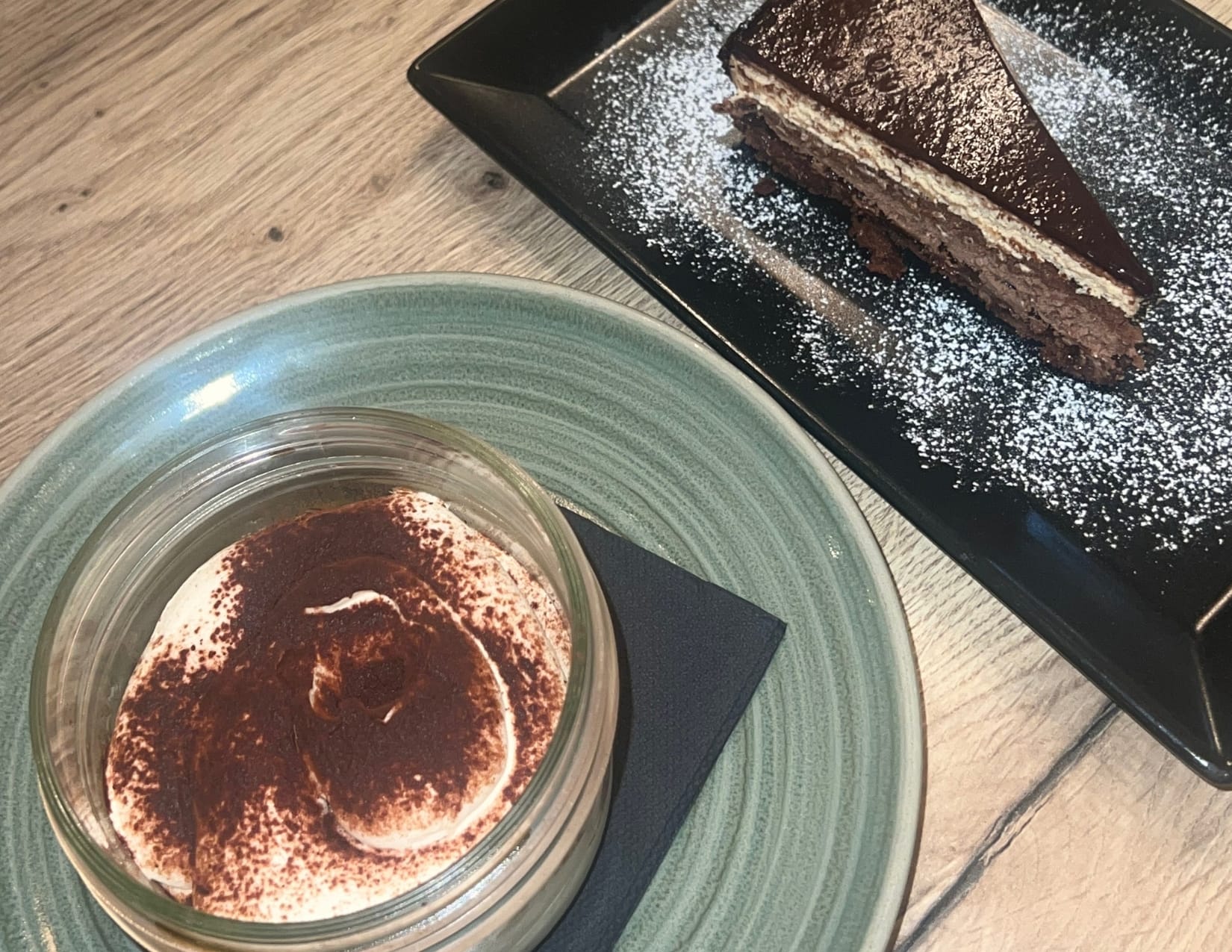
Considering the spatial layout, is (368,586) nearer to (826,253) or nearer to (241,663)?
(241,663)

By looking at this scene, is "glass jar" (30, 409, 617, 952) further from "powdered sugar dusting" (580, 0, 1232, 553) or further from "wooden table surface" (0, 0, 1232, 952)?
"powdered sugar dusting" (580, 0, 1232, 553)

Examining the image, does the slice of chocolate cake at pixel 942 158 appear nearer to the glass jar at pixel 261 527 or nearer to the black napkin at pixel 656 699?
the black napkin at pixel 656 699

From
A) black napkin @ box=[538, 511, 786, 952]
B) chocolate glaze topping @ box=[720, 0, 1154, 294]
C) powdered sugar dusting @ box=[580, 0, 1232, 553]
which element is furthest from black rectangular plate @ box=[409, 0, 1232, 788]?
black napkin @ box=[538, 511, 786, 952]

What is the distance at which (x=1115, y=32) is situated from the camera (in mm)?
1471

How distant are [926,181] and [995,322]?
0.23 m

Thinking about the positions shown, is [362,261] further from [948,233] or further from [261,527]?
[948,233]

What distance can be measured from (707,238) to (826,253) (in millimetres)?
156

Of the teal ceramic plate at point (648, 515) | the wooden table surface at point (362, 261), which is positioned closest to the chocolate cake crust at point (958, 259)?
the wooden table surface at point (362, 261)

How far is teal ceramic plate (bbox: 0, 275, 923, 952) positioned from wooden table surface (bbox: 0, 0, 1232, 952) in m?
0.18

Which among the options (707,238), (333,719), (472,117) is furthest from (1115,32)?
(333,719)

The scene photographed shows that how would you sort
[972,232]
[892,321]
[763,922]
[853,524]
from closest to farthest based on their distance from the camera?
[763,922] < [853,524] < [892,321] < [972,232]

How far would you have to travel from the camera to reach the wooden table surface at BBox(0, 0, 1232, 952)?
967 mm

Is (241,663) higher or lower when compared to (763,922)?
higher

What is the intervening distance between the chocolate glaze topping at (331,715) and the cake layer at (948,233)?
80 centimetres
